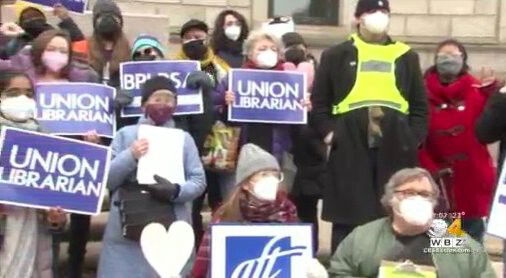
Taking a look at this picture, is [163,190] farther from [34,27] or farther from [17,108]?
[34,27]

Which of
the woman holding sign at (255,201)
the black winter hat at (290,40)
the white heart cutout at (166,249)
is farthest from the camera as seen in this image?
the black winter hat at (290,40)

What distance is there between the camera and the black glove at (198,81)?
735cm

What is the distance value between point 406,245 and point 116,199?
1.83m

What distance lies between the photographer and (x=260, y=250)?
5.70m

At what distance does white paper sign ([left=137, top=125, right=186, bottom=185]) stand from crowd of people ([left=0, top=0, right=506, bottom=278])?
41 millimetres

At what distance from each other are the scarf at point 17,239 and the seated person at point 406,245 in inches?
73.6

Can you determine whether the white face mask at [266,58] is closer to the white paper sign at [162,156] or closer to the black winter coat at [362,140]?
the black winter coat at [362,140]

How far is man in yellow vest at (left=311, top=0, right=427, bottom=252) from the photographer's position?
703 cm

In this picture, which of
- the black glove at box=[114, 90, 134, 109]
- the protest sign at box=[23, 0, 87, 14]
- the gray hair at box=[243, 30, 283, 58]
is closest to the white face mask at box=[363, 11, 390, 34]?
the gray hair at box=[243, 30, 283, 58]

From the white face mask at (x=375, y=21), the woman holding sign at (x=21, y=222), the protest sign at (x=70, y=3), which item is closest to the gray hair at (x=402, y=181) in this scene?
the white face mask at (x=375, y=21)

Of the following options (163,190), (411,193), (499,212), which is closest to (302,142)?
(163,190)

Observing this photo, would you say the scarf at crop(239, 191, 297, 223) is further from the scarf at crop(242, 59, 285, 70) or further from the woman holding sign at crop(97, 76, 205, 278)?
the scarf at crop(242, 59, 285, 70)

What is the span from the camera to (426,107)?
7160 mm

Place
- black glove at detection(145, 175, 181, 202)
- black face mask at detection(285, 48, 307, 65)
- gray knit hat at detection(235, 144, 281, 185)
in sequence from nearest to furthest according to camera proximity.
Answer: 1. gray knit hat at detection(235, 144, 281, 185)
2. black glove at detection(145, 175, 181, 202)
3. black face mask at detection(285, 48, 307, 65)
